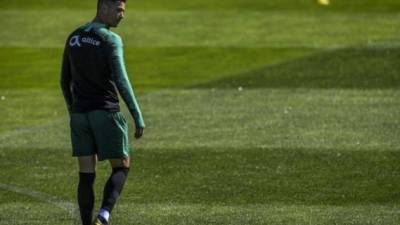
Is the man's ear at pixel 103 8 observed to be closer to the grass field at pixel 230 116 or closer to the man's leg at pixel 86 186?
the man's leg at pixel 86 186

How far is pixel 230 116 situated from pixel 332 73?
4.98 metres

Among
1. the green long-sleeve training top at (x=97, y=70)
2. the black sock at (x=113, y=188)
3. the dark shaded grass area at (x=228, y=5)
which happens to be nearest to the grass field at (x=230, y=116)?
the dark shaded grass area at (x=228, y=5)

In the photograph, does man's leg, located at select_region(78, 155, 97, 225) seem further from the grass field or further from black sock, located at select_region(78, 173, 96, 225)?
the grass field

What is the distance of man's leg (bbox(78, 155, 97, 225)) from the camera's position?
12.6 metres

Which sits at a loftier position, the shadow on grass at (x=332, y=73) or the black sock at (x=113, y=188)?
the black sock at (x=113, y=188)

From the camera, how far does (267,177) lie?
52.6 feet

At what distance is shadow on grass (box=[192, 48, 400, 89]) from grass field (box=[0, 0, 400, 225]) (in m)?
0.04

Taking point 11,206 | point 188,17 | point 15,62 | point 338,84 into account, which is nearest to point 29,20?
point 188,17

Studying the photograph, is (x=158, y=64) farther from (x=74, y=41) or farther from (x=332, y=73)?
(x=74, y=41)

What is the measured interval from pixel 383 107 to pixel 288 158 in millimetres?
4461

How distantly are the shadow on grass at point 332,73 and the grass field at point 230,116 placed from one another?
0.04 m

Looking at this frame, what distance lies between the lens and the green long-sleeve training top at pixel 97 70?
40.1 ft

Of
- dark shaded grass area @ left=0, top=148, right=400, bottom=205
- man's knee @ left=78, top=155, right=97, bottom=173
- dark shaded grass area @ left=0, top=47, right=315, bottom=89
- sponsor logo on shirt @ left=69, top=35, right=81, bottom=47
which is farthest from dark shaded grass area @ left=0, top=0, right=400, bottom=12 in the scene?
sponsor logo on shirt @ left=69, top=35, right=81, bottom=47

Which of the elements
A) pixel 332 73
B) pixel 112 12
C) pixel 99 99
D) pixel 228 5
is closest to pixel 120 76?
pixel 99 99
